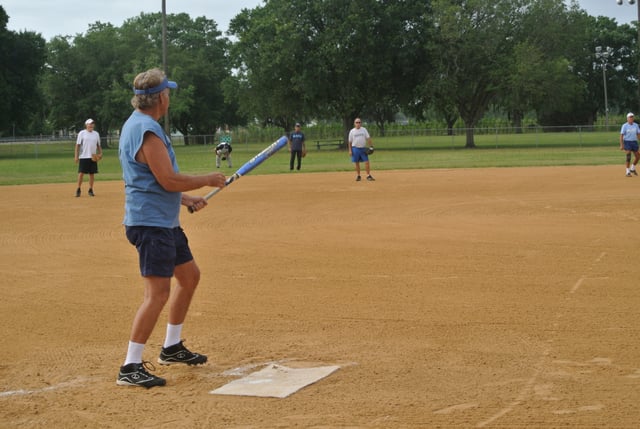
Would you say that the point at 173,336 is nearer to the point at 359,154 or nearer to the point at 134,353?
the point at 134,353

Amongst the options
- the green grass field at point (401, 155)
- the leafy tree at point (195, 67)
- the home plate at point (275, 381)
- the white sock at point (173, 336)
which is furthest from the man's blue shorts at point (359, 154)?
the leafy tree at point (195, 67)

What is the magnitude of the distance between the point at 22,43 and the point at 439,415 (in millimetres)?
69985

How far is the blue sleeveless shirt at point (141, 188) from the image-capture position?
5651mm

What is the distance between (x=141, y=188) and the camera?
5695mm

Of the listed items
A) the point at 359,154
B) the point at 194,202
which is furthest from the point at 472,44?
the point at 194,202

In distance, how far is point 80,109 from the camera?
90.9m

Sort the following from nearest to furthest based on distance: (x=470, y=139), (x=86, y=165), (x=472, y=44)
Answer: (x=86, y=165), (x=470, y=139), (x=472, y=44)

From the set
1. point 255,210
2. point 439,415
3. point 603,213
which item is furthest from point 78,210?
point 439,415

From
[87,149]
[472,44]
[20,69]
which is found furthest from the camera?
[20,69]

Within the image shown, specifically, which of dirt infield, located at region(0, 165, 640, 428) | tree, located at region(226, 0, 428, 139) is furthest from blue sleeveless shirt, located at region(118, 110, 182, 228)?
tree, located at region(226, 0, 428, 139)

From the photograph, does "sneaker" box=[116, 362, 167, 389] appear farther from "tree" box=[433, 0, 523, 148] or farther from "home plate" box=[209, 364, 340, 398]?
"tree" box=[433, 0, 523, 148]

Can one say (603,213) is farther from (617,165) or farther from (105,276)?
(617,165)

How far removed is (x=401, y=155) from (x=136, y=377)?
144 ft

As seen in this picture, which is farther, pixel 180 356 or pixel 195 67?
pixel 195 67
